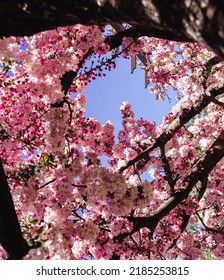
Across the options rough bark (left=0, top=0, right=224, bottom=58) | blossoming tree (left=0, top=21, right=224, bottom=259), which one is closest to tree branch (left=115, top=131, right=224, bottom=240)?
blossoming tree (left=0, top=21, right=224, bottom=259)

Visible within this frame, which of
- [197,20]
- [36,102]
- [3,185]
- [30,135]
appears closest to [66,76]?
[36,102]

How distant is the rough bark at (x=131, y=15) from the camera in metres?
2.01

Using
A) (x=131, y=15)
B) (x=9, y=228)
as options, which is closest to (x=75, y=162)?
(x=9, y=228)

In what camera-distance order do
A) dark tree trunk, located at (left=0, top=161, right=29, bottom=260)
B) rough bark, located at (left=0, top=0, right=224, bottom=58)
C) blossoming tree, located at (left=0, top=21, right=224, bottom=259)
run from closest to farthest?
rough bark, located at (left=0, top=0, right=224, bottom=58)
dark tree trunk, located at (left=0, top=161, right=29, bottom=260)
blossoming tree, located at (left=0, top=21, right=224, bottom=259)

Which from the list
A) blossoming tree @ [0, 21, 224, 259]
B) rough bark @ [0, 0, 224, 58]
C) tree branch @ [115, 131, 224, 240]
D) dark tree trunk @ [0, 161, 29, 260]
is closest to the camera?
rough bark @ [0, 0, 224, 58]

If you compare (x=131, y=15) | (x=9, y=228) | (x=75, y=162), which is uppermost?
(x=75, y=162)

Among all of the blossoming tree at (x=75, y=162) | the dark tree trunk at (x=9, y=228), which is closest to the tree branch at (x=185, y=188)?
the blossoming tree at (x=75, y=162)

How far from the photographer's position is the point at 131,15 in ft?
8.10

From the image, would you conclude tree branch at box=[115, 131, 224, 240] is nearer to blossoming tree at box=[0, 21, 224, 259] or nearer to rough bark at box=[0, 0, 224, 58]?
→ blossoming tree at box=[0, 21, 224, 259]

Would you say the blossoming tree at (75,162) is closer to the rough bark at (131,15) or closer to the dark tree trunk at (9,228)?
the dark tree trunk at (9,228)

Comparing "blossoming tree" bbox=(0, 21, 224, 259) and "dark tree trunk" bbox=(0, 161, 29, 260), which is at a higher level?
"blossoming tree" bbox=(0, 21, 224, 259)

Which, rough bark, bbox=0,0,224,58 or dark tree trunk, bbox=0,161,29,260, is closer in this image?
rough bark, bbox=0,0,224,58

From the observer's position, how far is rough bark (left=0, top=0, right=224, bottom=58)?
2.01 meters

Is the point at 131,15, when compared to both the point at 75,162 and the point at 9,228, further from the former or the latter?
the point at 75,162
